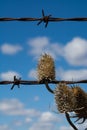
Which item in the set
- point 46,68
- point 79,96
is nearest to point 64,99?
point 79,96

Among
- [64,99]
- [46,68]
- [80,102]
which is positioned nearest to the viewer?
[64,99]

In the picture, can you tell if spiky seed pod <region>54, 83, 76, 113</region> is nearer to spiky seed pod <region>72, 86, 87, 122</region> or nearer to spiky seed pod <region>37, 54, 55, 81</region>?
spiky seed pod <region>72, 86, 87, 122</region>

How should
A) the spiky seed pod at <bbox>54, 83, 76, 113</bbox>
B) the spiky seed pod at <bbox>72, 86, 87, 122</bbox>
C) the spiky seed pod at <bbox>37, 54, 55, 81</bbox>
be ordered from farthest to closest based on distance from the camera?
the spiky seed pod at <bbox>37, 54, 55, 81</bbox> → the spiky seed pod at <bbox>72, 86, 87, 122</bbox> → the spiky seed pod at <bbox>54, 83, 76, 113</bbox>

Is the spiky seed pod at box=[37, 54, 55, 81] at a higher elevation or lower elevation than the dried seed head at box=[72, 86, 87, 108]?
higher

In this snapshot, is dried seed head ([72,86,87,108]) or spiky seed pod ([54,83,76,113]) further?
dried seed head ([72,86,87,108])

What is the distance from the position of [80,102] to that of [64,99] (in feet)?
0.64

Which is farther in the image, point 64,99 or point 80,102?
point 80,102

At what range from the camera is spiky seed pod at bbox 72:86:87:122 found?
2328mm

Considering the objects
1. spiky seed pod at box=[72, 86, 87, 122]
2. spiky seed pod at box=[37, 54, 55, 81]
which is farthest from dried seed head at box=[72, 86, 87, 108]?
spiky seed pod at box=[37, 54, 55, 81]

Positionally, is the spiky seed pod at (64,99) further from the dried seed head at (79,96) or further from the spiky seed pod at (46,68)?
the spiky seed pod at (46,68)

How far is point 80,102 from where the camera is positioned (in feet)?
7.77

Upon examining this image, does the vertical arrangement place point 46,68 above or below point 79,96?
above

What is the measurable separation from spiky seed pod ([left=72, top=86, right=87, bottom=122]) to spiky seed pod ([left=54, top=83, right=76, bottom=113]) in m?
0.08

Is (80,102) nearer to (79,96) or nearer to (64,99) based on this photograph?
(79,96)
